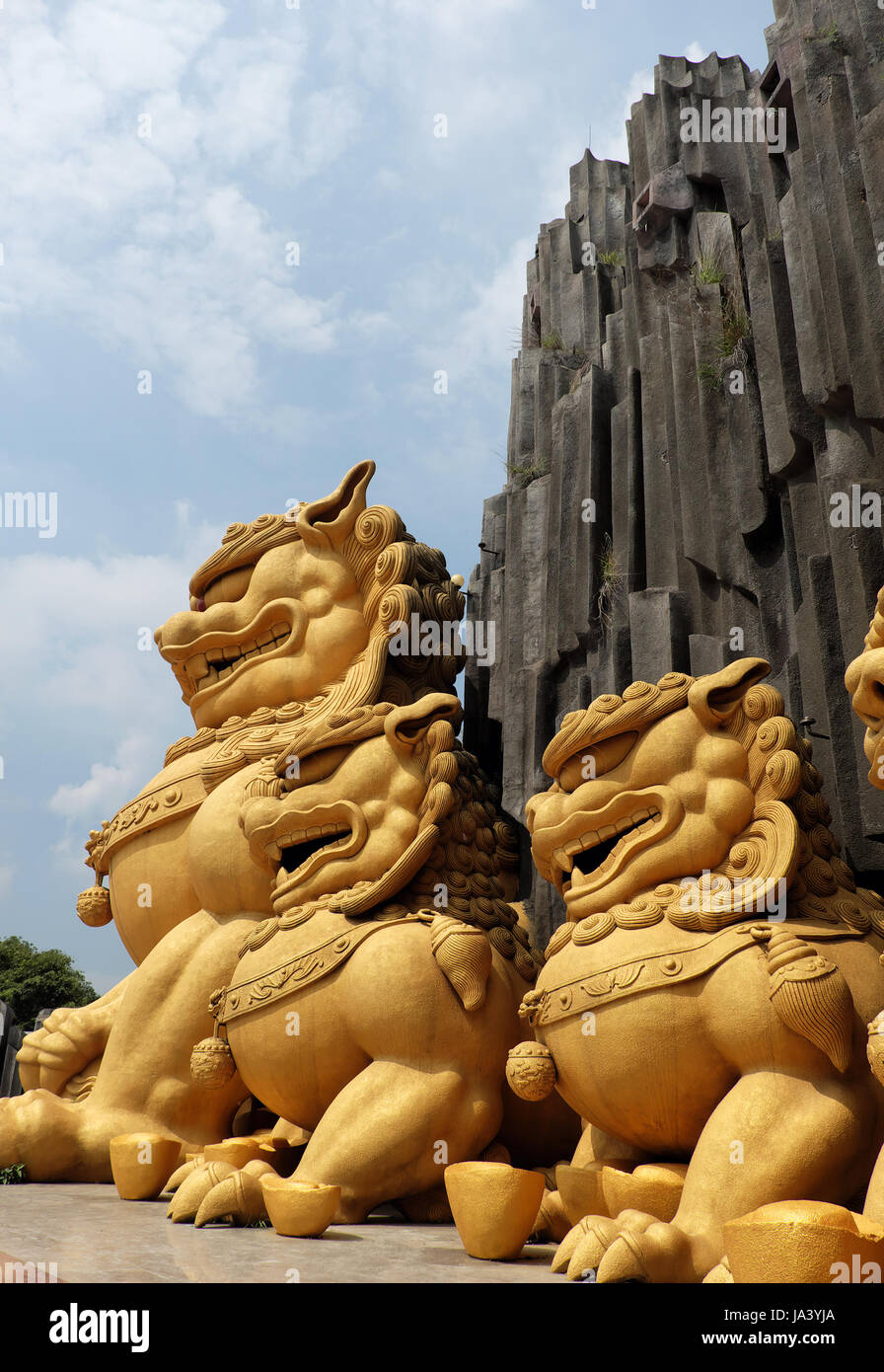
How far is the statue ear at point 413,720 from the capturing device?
4.98 meters

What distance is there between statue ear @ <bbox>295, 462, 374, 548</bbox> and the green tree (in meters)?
14.3

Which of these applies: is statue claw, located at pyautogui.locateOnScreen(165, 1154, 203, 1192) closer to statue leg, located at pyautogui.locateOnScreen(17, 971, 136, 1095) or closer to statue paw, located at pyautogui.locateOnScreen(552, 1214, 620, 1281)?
statue leg, located at pyautogui.locateOnScreen(17, 971, 136, 1095)

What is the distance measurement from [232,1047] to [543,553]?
315cm

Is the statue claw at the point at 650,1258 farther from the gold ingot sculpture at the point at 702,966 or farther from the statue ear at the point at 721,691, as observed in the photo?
the statue ear at the point at 721,691

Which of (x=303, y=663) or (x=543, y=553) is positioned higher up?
(x=543, y=553)

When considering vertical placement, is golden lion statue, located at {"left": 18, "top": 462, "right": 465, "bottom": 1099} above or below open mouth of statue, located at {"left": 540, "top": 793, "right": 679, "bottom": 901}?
above

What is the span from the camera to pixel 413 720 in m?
5.01

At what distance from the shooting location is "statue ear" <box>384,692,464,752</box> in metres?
4.98

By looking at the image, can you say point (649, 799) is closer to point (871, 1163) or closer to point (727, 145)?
point (871, 1163)

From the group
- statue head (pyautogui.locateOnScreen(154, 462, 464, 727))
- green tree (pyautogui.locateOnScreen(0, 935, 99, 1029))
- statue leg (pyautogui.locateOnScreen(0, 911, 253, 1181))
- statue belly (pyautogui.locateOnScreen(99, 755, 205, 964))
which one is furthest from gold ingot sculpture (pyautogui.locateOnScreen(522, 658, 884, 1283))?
green tree (pyautogui.locateOnScreen(0, 935, 99, 1029))

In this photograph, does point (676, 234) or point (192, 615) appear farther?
point (192, 615)

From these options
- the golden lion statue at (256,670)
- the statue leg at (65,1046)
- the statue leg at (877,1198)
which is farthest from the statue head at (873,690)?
the statue leg at (65,1046)
